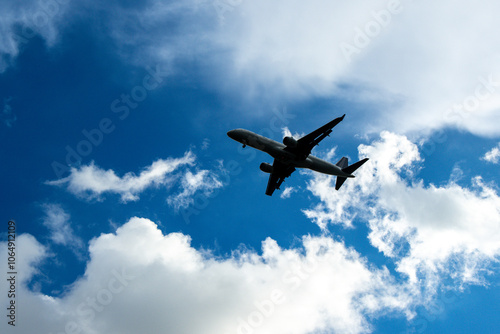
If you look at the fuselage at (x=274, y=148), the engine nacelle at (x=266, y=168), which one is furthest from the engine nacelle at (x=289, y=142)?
the engine nacelle at (x=266, y=168)

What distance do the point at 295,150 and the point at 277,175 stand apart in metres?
9.06

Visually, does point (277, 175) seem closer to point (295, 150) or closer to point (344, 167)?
point (295, 150)

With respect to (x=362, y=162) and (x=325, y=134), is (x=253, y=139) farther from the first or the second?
(x=362, y=162)

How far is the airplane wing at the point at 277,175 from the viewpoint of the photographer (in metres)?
62.6

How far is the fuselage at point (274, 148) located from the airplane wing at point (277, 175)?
10.7ft

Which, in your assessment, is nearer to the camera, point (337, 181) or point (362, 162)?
point (362, 162)

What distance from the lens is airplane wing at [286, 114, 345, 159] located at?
53.6 metres

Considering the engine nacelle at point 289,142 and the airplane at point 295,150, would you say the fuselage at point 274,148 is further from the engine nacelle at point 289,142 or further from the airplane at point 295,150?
the engine nacelle at point 289,142

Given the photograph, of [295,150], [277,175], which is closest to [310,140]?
[295,150]

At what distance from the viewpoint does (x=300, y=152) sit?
56.6m

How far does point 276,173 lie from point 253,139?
10328 millimetres

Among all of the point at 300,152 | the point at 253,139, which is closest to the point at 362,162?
the point at 300,152

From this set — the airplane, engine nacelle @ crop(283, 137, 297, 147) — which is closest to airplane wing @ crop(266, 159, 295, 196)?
the airplane

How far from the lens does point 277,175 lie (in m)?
64.2
